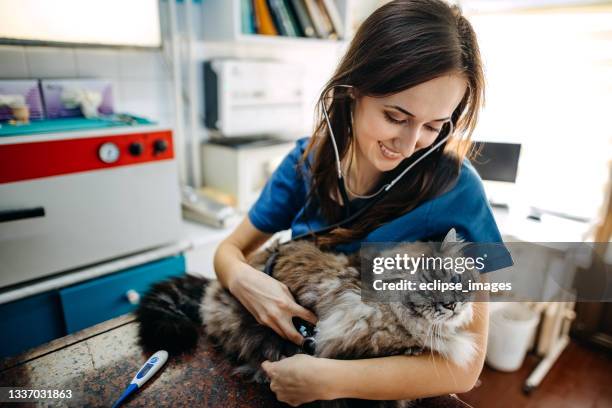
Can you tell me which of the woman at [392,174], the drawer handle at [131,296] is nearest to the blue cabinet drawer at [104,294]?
the drawer handle at [131,296]

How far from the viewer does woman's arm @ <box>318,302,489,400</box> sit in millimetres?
682

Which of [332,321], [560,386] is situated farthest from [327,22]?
[560,386]

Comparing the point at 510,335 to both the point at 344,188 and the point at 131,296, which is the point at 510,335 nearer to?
the point at 344,188

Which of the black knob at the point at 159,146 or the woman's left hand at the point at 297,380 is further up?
the black knob at the point at 159,146

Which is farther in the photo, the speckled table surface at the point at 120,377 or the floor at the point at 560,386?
the floor at the point at 560,386

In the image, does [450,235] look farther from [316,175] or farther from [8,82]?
[8,82]

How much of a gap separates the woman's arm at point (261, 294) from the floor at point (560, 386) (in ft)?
5.07

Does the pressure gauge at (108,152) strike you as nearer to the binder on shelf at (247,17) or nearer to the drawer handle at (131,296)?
the drawer handle at (131,296)

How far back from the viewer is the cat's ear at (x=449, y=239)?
2.56 ft

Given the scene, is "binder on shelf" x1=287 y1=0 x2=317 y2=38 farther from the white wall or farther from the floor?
the floor

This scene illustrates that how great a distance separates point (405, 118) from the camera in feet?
2.63

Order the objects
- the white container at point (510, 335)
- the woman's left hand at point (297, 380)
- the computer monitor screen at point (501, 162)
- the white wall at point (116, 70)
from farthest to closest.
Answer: the white container at point (510, 335) < the white wall at point (116, 70) < the computer monitor screen at point (501, 162) < the woman's left hand at point (297, 380)

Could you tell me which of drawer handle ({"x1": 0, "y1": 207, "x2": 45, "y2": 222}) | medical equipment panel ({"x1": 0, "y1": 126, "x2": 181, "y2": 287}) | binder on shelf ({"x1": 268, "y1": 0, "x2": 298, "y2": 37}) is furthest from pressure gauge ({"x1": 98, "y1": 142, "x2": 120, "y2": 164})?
binder on shelf ({"x1": 268, "y1": 0, "x2": 298, "y2": 37})

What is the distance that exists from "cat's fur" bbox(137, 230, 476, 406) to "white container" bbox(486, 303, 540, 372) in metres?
1.44
